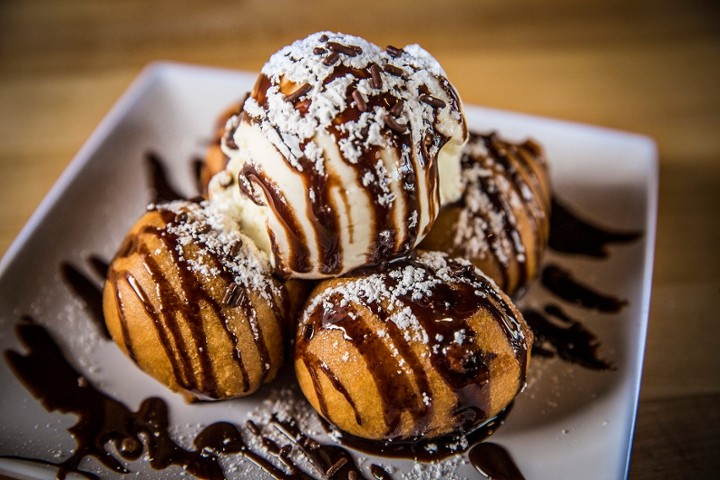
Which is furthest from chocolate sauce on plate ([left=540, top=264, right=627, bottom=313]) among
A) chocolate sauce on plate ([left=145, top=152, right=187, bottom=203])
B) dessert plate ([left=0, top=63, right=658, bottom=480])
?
chocolate sauce on plate ([left=145, top=152, right=187, bottom=203])

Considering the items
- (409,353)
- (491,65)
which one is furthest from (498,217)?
(491,65)

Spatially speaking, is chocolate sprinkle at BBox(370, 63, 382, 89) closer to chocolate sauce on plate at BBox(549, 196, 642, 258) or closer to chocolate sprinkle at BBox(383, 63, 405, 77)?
chocolate sprinkle at BBox(383, 63, 405, 77)

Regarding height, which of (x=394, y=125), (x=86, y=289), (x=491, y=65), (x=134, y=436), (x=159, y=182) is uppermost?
(x=394, y=125)

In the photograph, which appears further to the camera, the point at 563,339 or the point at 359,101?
the point at 563,339

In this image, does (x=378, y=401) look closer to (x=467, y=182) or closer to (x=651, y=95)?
(x=467, y=182)

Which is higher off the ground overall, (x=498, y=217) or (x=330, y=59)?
(x=330, y=59)

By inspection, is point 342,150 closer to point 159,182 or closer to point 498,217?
point 498,217

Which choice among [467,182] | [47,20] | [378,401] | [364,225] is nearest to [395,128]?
[364,225]
